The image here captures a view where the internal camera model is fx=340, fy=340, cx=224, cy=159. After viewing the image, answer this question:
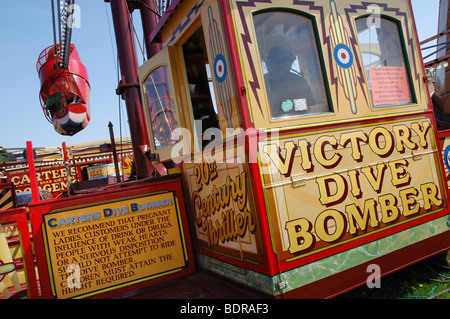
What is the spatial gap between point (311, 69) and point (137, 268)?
285cm

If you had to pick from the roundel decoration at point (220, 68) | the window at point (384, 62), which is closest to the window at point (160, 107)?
the roundel decoration at point (220, 68)

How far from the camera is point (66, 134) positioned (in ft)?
27.3

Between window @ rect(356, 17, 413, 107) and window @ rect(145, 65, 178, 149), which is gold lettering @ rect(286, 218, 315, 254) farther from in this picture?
window @ rect(145, 65, 178, 149)

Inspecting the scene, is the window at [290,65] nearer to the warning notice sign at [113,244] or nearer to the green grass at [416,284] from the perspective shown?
the warning notice sign at [113,244]

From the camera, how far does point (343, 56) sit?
349cm

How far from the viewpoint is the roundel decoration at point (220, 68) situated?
10.3 ft

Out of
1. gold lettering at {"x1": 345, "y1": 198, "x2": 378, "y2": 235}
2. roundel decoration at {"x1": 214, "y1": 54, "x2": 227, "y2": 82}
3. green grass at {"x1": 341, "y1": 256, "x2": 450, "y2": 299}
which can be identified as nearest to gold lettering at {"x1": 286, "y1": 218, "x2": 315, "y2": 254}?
gold lettering at {"x1": 345, "y1": 198, "x2": 378, "y2": 235}

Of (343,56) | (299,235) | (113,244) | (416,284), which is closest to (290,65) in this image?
(343,56)

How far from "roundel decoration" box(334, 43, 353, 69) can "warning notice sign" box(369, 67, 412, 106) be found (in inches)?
13.4

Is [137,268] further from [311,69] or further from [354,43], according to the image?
[354,43]

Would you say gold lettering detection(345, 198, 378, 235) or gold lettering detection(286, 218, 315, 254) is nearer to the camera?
gold lettering detection(286, 218, 315, 254)

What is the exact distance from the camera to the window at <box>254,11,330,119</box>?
3.17m

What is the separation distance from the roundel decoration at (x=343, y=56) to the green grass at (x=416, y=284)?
2339 millimetres
